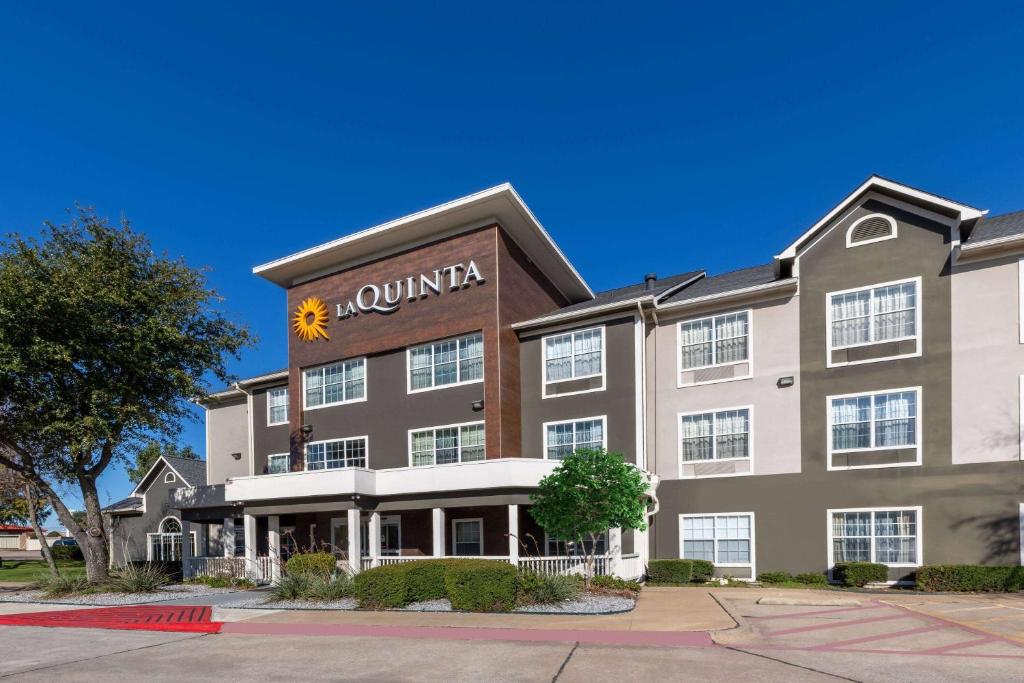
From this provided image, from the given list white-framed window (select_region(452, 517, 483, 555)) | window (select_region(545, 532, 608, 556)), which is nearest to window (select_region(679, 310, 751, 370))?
window (select_region(545, 532, 608, 556))

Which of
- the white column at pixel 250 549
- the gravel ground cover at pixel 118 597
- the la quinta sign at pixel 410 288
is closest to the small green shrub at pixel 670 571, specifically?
the la quinta sign at pixel 410 288

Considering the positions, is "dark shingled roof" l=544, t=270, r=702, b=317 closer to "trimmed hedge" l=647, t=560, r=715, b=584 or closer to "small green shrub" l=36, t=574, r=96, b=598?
"trimmed hedge" l=647, t=560, r=715, b=584

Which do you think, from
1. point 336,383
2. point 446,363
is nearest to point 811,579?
point 446,363

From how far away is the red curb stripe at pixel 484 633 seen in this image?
38.5ft

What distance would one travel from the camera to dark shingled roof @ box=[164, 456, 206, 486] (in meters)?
34.3

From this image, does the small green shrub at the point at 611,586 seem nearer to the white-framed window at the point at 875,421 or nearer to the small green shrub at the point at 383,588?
the small green shrub at the point at 383,588

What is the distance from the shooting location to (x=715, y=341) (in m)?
22.9

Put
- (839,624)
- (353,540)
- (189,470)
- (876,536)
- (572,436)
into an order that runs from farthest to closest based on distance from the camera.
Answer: (189,470)
(572,436)
(353,540)
(876,536)
(839,624)

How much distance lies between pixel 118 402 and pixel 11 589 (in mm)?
8890

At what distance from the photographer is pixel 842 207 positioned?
21.3m

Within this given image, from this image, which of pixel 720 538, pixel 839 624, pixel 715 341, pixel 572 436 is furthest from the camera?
pixel 572 436

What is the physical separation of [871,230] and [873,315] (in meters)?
2.64

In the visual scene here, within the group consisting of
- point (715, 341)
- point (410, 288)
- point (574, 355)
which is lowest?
point (574, 355)

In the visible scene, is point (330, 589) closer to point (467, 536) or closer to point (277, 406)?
point (467, 536)
